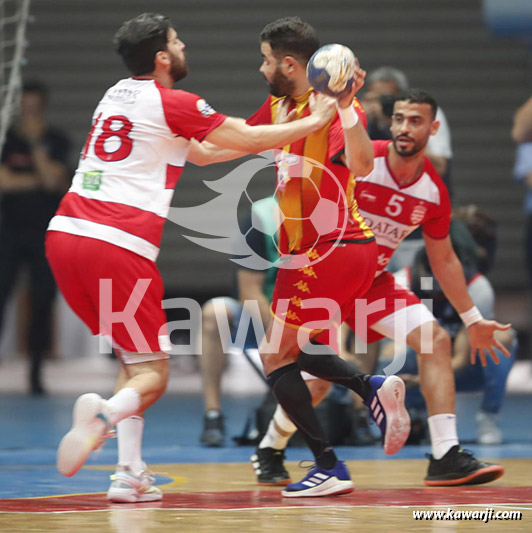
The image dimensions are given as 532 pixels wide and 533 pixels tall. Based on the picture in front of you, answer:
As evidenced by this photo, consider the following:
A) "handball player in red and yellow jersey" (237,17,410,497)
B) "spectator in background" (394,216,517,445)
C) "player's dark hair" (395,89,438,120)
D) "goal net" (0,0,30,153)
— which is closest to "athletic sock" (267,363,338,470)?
"handball player in red and yellow jersey" (237,17,410,497)

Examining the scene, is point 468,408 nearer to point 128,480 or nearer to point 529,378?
point 529,378

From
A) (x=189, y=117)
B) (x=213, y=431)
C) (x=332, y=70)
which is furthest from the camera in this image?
(x=213, y=431)

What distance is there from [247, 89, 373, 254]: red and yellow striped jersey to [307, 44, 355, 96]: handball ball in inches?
13.1

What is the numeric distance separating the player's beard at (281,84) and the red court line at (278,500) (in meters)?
1.75

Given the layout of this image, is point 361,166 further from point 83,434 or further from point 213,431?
point 213,431

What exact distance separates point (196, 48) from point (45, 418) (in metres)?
6.19

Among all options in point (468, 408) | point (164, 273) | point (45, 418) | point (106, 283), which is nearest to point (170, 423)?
point (45, 418)

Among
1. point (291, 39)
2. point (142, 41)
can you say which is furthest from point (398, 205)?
point (142, 41)

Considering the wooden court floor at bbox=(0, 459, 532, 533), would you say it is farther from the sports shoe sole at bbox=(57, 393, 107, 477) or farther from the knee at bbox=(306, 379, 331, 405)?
the knee at bbox=(306, 379, 331, 405)

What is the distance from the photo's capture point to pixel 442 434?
5785 mm

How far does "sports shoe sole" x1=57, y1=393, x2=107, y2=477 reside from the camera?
4699mm

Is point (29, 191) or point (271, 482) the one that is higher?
point (29, 191)

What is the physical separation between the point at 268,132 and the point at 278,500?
4.96ft

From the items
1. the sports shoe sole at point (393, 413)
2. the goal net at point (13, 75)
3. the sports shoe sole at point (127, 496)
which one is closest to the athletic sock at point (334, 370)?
the sports shoe sole at point (393, 413)
